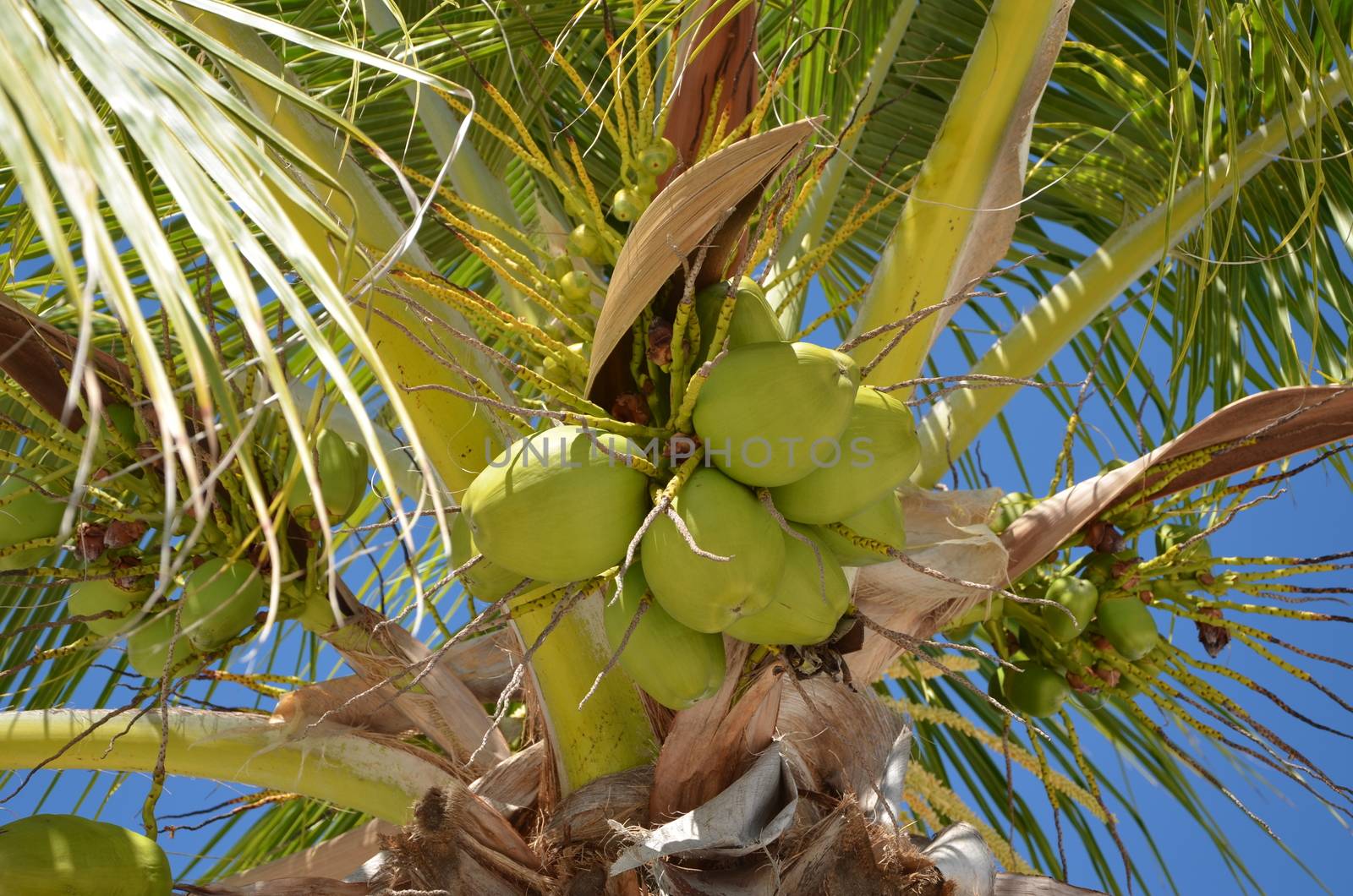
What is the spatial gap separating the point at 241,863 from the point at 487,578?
1679 millimetres

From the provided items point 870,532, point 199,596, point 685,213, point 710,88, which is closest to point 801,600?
point 870,532

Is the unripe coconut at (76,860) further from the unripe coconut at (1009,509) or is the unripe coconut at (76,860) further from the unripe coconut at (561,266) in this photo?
the unripe coconut at (1009,509)

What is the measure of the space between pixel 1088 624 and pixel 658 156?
93cm

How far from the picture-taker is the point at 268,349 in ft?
1.76

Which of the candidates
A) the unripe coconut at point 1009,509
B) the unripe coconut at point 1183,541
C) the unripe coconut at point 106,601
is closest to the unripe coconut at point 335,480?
the unripe coconut at point 106,601

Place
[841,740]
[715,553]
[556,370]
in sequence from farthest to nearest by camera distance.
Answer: [841,740]
[556,370]
[715,553]

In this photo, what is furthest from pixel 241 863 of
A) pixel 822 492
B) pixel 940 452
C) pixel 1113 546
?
pixel 822 492

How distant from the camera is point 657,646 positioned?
3.33 ft

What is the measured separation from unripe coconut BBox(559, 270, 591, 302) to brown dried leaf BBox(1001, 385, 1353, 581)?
26.8 inches

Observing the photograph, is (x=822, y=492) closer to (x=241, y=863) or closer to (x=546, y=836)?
(x=546, y=836)

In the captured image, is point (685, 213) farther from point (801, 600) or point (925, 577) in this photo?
point (925, 577)

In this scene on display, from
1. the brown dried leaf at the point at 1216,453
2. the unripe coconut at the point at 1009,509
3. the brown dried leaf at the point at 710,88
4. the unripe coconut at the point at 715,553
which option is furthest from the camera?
the unripe coconut at the point at 1009,509

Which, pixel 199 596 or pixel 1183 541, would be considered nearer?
pixel 199 596

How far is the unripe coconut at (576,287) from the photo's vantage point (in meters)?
1.22
